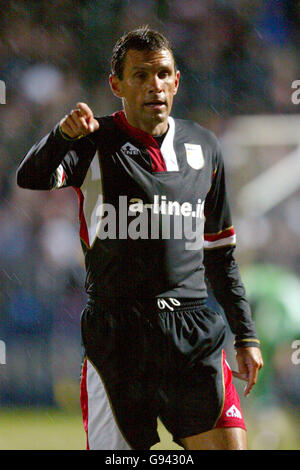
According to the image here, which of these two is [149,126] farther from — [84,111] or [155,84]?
[84,111]

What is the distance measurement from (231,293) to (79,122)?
0.92 metres

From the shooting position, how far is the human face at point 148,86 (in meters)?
2.31

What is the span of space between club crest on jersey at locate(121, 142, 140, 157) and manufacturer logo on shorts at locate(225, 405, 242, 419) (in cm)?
96

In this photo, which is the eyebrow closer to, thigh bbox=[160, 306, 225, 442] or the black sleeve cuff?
thigh bbox=[160, 306, 225, 442]

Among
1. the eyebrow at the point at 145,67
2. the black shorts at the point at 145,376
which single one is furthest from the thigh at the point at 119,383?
the eyebrow at the point at 145,67

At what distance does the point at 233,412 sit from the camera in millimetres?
2240

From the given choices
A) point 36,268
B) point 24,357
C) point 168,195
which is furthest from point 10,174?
point 168,195

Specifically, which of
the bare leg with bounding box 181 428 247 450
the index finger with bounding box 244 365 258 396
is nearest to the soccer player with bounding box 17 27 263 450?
the bare leg with bounding box 181 428 247 450

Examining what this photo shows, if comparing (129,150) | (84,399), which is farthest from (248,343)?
(129,150)

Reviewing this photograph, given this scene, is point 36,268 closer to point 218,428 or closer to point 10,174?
point 10,174

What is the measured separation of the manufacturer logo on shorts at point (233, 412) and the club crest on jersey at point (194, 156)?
0.87 meters

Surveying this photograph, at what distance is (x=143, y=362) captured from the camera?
2.22 metres
